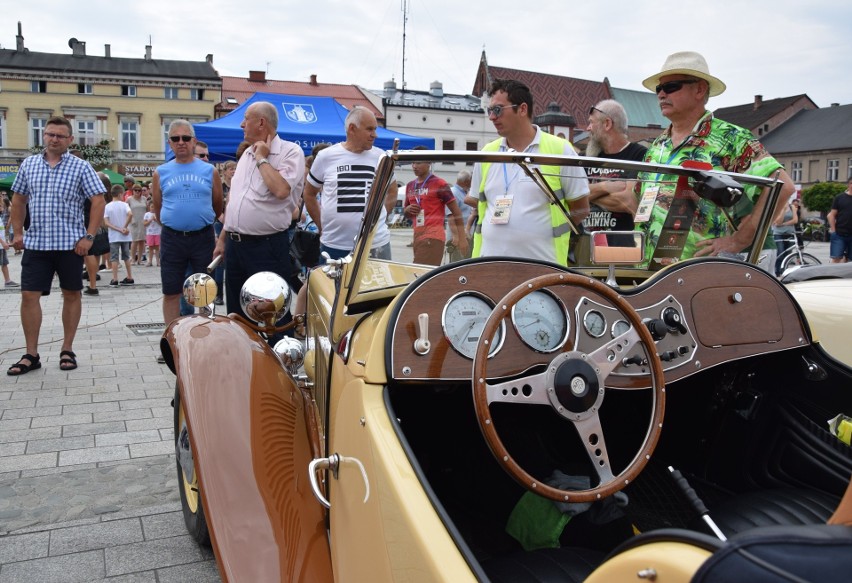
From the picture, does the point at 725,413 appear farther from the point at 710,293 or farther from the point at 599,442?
the point at 599,442

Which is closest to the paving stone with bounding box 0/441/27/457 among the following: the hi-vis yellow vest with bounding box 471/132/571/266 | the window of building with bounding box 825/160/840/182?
the hi-vis yellow vest with bounding box 471/132/571/266

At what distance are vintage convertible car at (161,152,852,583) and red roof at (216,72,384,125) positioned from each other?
52.2 m

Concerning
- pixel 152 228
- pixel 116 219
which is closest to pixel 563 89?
pixel 152 228

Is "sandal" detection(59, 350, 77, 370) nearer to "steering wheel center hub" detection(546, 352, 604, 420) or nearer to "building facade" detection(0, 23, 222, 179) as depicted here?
"steering wheel center hub" detection(546, 352, 604, 420)

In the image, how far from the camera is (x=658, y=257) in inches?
97.3

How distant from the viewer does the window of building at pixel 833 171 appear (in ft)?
181

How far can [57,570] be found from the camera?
2.67 meters

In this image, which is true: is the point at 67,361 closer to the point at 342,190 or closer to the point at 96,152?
the point at 342,190

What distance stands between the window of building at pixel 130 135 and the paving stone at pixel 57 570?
5727 cm

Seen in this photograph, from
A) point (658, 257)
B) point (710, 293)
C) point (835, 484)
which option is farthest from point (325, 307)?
point (835, 484)

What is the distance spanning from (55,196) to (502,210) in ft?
14.7

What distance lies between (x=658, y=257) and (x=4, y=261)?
11575 millimetres

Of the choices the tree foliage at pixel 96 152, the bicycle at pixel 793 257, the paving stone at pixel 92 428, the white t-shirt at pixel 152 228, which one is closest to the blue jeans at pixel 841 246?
the bicycle at pixel 793 257

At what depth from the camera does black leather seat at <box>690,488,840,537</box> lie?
6.15 ft
